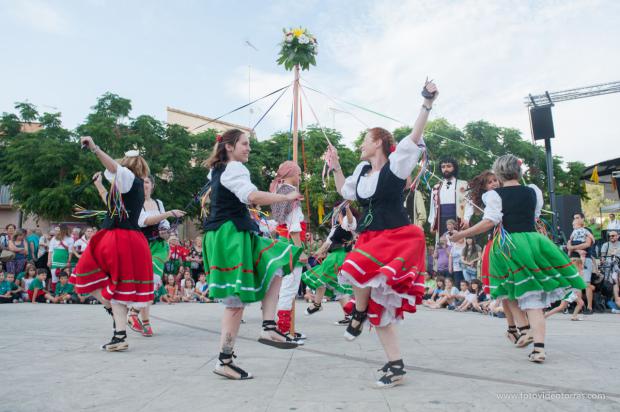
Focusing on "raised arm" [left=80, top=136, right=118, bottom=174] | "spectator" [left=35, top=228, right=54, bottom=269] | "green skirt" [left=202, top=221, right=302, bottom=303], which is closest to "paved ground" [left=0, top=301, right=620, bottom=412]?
"green skirt" [left=202, top=221, right=302, bottom=303]

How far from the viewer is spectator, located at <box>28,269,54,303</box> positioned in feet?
38.0

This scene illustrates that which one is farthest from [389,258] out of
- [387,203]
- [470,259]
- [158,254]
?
[470,259]

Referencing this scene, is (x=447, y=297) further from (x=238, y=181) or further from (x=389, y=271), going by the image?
(x=238, y=181)

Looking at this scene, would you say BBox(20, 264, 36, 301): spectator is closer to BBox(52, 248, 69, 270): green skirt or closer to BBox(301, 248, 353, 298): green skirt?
BBox(52, 248, 69, 270): green skirt

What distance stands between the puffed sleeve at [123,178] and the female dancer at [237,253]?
120 centimetres

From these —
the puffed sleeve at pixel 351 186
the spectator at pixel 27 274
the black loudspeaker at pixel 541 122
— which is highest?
the black loudspeaker at pixel 541 122

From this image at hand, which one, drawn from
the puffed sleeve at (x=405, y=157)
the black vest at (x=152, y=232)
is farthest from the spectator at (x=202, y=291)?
the puffed sleeve at (x=405, y=157)

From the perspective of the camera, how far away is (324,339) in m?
5.34

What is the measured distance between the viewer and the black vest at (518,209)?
445 cm

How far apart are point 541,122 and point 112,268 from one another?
12350 millimetres

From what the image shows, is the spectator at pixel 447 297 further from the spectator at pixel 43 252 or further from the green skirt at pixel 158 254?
the spectator at pixel 43 252

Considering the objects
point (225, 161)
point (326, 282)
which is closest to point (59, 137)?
point (326, 282)

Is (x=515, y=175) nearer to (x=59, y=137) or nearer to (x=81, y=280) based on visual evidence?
(x=81, y=280)

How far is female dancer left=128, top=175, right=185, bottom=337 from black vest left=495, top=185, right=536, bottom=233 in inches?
134
